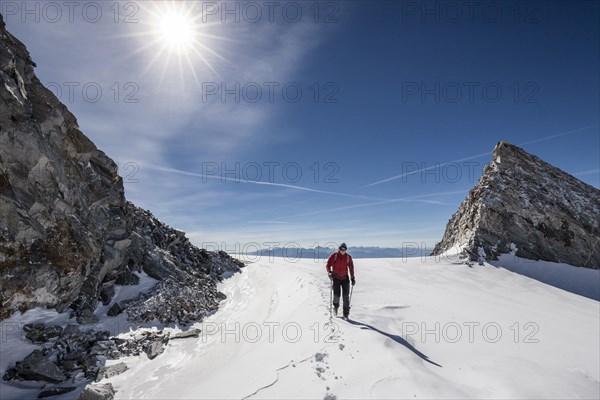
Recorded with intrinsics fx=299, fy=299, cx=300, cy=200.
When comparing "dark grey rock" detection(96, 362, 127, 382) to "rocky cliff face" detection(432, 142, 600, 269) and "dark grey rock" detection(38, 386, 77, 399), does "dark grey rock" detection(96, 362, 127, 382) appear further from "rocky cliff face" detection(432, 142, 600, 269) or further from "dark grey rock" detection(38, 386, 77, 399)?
"rocky cliff face" detection(432, 142, 600, 269)

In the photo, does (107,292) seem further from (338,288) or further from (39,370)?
(338,288)

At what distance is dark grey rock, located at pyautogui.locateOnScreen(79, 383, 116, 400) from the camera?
8469mm

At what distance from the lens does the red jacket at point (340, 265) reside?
11.4 m

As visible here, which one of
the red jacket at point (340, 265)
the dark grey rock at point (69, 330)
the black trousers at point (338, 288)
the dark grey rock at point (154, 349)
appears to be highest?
the red jacket at point (340, 265)

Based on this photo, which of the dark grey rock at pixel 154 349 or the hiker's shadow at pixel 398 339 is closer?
the hiker's shadow at pixel 398 339

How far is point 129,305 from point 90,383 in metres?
6.87

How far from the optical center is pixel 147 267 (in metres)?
20.2

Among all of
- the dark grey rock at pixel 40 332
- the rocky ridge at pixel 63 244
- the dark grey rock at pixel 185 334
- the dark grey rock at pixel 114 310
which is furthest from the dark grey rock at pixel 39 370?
the dark grey rock at pixel 114 310

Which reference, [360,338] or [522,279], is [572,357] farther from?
[522,279]

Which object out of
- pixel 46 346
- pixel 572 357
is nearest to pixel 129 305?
pixel 46 346

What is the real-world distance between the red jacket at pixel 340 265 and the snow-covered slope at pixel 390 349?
5.06 feet

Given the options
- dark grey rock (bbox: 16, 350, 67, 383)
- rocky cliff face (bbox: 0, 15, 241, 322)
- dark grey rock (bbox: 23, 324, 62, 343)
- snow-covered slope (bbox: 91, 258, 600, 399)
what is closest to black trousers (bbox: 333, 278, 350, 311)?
snow-covered slope (bbox: 91, 258, 600, 399)

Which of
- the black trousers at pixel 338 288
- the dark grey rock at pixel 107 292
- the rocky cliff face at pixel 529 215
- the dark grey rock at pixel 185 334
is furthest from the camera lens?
the rocky cliff face at pixel 529 215

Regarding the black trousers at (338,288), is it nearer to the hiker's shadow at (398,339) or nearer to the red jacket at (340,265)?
the red jacket at (340,265)
